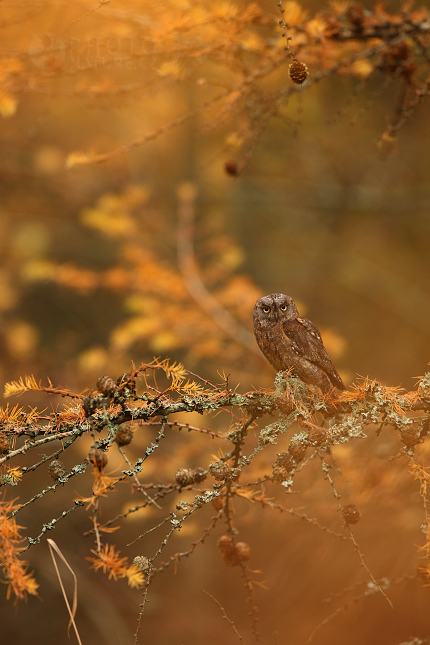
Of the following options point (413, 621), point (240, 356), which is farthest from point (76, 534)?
point (413, 621)

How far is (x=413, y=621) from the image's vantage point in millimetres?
1248

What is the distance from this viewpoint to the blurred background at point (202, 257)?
180 centimetres

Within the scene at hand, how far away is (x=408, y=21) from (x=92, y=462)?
1551 mm

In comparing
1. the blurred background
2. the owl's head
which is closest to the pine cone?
the owl's head

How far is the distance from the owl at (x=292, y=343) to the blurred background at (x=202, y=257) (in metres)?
0.51

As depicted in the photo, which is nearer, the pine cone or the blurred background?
the pine cone

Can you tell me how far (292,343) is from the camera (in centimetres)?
117

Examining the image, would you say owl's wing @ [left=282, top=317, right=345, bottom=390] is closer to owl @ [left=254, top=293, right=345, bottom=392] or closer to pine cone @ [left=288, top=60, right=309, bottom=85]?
owl @ [left=254, top=293, right=345, bottom=392]

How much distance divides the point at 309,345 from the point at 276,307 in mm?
144

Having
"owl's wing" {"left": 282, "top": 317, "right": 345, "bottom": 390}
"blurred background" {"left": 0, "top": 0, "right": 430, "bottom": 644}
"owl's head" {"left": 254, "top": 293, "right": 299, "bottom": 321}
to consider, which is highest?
"blurred background" {"left": 0, "top": 0, "right": 430, "bottom": 644}

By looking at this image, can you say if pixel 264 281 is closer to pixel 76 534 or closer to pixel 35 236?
pixel 35 236

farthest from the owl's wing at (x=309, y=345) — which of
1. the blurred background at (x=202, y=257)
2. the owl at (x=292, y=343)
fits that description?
the blurred background at (x=202, y=257)

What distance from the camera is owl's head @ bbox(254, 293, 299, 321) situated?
1.19 metres

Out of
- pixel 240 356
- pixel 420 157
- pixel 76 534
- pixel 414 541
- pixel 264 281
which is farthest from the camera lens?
pixel 264 281
